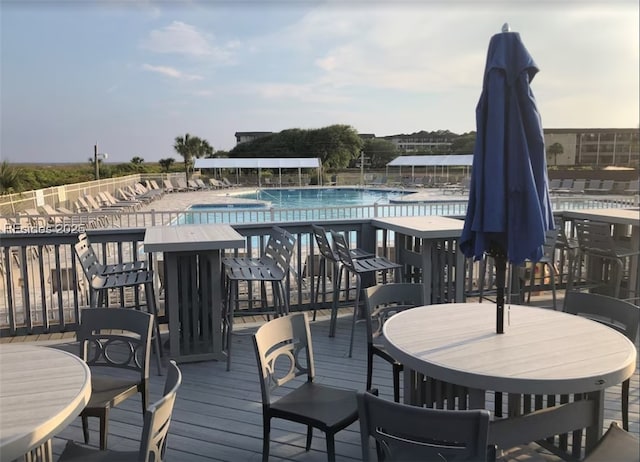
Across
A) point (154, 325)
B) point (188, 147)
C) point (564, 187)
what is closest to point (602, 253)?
point (154, 325)

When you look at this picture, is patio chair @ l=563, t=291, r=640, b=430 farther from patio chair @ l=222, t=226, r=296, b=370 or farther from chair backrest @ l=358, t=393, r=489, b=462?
patio chair @ l=222, t=226, r=296, b=370

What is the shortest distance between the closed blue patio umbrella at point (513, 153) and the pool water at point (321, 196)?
2415 cm

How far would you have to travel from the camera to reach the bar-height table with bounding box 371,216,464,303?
165 inches

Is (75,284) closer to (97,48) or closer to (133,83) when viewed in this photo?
(97,48)

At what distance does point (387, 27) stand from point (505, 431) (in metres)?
3.15

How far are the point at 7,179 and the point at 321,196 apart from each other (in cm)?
1647

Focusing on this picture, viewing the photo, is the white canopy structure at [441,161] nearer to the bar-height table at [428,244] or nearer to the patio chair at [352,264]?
the bar-height table at [428,244]

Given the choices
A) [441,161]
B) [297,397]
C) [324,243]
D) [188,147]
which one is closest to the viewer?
[297,397]

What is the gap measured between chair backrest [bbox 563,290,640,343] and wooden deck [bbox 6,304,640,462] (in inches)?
27.2

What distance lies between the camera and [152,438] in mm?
1355

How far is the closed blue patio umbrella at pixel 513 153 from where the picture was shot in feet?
6.26

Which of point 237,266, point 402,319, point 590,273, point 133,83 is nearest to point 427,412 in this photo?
point 402,319

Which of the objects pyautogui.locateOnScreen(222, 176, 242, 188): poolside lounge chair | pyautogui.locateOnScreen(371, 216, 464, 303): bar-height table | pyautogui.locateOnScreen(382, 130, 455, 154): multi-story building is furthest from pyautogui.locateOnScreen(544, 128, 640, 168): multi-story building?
pyautogui.locateOnScreen(371, 216, 464, 303): bar-height table

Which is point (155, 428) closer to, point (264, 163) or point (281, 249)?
point (281, 249)
